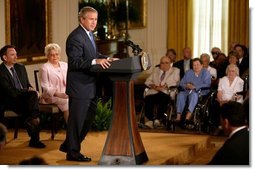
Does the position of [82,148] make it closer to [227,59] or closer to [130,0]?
[227,59]

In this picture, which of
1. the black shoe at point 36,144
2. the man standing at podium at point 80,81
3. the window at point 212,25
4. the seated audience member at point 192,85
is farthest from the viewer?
the window at point 212,25

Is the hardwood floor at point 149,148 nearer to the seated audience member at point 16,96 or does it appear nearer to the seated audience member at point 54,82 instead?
the seated audience member at point 16,96

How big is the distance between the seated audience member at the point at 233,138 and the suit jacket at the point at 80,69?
1563 mm

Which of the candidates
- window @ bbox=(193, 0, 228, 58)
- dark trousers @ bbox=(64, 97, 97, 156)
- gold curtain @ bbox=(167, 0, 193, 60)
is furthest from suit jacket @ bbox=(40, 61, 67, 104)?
gold curtain @ bbox=(167, 0, 193, 60)

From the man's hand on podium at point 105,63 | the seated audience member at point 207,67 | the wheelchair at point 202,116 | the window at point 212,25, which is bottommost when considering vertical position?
the wheelchair at point 202,116

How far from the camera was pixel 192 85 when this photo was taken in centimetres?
853

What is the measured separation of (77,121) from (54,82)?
162 cm

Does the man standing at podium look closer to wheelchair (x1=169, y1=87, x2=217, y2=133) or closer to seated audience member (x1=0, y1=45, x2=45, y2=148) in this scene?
seated audience member (x1=0, y1=45, x2=45, y2=148)

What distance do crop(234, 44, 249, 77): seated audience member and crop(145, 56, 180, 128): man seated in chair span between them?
76 centimetres

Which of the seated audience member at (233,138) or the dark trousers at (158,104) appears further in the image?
the dark trousers at (158,104)

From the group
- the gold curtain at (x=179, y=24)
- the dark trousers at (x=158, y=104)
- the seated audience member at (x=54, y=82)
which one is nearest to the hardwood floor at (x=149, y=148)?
the seated audience member at (x=54, y=82)

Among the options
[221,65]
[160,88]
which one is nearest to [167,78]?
[160,88]

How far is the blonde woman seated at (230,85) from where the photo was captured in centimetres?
784

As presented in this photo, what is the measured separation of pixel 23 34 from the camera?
27.6ft
